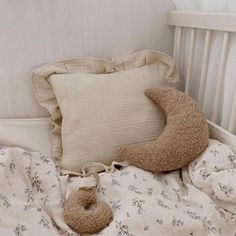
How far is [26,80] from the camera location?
3.47 ft

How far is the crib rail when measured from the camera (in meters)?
0.92

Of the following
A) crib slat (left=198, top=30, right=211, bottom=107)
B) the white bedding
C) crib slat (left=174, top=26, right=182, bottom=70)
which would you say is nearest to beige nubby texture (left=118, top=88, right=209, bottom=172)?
the white bedding

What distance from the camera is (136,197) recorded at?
790 mm

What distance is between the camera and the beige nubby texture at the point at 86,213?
74 centimetres

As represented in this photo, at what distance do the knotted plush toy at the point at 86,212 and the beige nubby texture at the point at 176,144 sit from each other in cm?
18

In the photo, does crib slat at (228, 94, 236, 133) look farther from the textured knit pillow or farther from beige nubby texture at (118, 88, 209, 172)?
the textured knit pillow

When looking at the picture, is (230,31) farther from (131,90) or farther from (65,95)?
(65,95)

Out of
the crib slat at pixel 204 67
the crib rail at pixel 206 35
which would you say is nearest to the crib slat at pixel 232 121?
the crib rail at pixel 206 35

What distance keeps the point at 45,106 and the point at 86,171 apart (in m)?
0.26

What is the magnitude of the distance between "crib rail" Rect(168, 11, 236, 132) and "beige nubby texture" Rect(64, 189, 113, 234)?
1.51 ft

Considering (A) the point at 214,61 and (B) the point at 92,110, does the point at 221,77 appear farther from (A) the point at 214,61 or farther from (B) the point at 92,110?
(B) the point at 92,110

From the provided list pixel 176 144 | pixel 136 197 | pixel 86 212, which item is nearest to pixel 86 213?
pixel 86 212

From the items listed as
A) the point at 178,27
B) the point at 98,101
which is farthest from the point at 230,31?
the point at 98,101

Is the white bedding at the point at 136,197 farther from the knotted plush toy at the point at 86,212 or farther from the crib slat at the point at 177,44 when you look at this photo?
the crib slat at the point at 177,44
